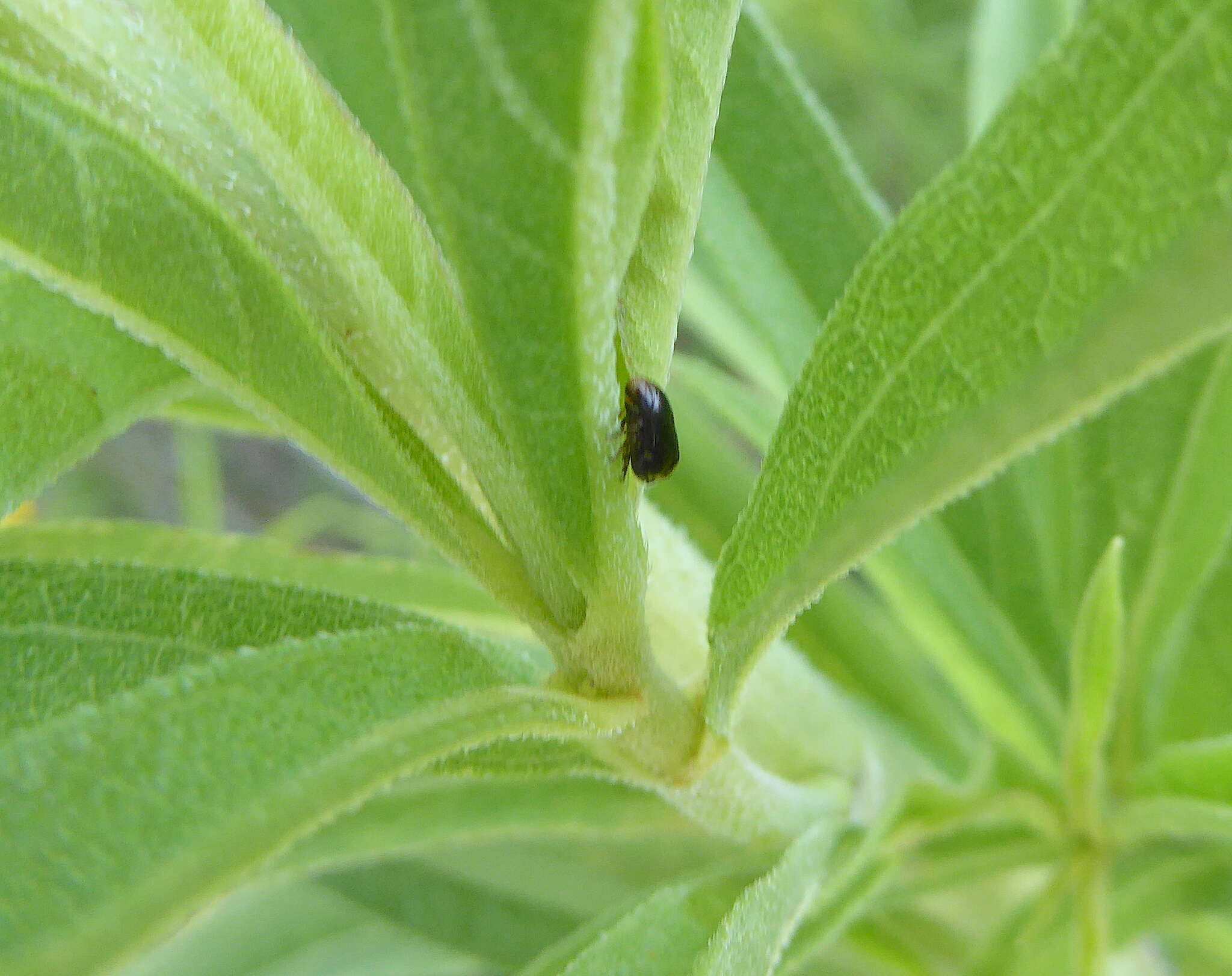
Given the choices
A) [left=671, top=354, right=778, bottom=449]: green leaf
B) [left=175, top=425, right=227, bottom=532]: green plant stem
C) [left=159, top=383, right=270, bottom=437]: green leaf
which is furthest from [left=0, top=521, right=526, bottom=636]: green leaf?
[left=175, top=425, right=227, bottom=532]: green plant stem

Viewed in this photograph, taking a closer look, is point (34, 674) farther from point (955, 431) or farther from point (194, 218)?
point (955, 431)

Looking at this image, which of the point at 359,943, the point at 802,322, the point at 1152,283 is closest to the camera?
the point at 1152,283

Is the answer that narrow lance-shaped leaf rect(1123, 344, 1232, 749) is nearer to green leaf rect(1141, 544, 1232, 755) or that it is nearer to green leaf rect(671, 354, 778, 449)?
green leaf rect(1141, 544, 1232, 755)

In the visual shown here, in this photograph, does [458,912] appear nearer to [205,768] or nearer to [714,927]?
[714,927]

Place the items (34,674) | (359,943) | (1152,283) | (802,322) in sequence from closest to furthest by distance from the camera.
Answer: (1152,283), (34,674), (802,322), (359,943)

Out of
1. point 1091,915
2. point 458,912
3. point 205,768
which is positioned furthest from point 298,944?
point 205,768

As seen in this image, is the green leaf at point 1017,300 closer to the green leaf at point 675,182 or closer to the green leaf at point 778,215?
the green leaf at point 675,182

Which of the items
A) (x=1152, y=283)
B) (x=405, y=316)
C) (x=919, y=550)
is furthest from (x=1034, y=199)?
(x=919, y=550)
